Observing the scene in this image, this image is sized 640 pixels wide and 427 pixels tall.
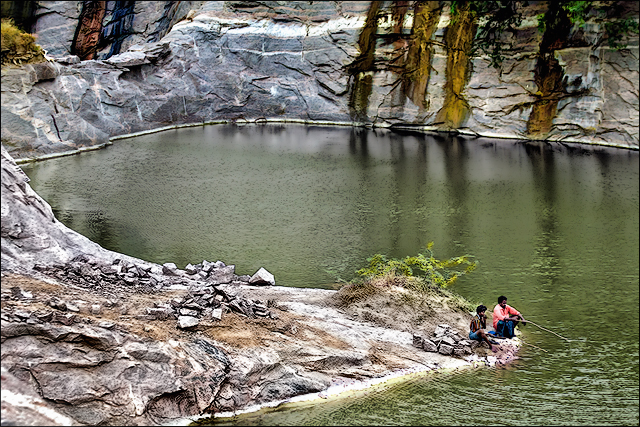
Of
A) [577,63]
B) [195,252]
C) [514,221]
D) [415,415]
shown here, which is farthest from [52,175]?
[577,63]

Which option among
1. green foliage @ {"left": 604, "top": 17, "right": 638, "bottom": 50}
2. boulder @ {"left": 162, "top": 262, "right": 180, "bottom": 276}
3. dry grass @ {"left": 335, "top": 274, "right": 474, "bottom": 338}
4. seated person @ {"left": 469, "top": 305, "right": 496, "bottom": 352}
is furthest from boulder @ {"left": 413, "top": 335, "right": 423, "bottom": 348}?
green foliage @ {"left": 604, "top": 17, "right": 638, "bottom": 50}

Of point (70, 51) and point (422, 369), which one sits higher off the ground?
point (70, 51)

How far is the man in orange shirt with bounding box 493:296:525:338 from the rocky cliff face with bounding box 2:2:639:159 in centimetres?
2477

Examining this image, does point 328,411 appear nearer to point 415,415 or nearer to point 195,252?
point 415,415

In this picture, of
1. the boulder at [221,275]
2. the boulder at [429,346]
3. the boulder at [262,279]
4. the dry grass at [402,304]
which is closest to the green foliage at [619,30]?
the dry grass at [402,304]

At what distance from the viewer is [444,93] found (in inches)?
1628

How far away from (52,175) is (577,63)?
26.4 meters

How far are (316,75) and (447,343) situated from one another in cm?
3322

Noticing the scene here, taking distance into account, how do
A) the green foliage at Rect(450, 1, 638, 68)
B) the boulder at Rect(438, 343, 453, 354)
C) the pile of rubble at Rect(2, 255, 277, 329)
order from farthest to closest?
the green foliage at Rect(450, 1, 638, 68) → the boulder at Rect(438, 343, 453, 354) → the pile of rubble at Rect(2, 255, 277, 329)

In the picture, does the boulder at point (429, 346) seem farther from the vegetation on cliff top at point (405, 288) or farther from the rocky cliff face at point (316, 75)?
the rocky cliff face at point (316, 75)

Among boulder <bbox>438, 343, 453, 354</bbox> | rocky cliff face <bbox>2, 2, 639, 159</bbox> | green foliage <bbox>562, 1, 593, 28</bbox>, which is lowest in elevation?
boulder <bbox>438, 343, 453, 354</bbox>

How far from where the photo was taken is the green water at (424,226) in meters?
11.2

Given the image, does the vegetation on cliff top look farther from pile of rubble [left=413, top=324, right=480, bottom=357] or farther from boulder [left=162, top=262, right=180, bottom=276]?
boulder [left=162, top=262, right=180, bottom=276]

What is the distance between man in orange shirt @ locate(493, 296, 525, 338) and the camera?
13.8 m
